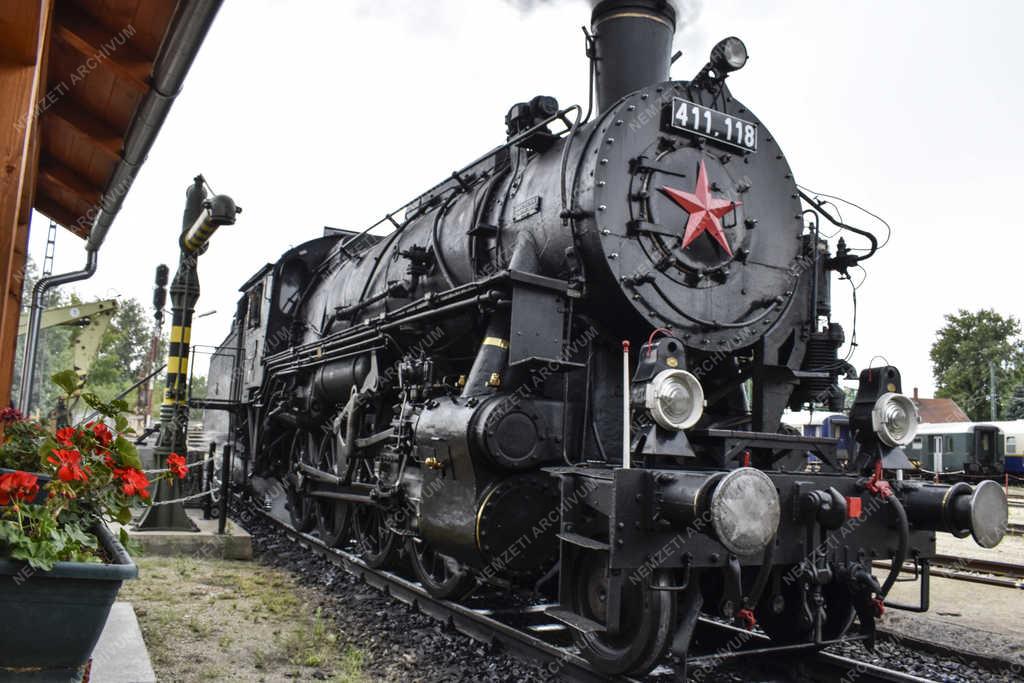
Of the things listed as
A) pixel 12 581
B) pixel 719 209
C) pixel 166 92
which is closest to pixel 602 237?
pixel 719 209

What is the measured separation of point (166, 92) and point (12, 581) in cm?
239

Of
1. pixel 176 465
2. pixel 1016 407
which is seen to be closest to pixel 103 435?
pixel 176 465

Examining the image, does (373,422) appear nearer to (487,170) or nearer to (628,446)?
(487,170)

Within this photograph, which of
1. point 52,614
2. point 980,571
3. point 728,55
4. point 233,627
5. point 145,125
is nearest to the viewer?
point 52,614

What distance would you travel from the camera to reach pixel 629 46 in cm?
535

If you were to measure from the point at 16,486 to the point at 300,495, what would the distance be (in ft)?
22.4

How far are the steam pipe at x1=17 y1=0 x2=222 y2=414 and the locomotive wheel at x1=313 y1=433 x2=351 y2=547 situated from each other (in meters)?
2.85

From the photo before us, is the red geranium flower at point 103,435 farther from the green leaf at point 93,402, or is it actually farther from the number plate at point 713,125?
the number plate at point 713,125

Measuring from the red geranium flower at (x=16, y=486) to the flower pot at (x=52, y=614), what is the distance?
0.73 ft

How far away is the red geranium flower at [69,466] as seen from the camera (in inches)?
105

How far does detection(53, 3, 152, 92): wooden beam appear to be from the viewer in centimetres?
391

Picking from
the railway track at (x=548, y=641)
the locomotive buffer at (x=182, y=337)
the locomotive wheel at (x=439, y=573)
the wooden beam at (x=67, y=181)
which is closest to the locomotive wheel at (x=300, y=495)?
the locomotive buffer at (x=182, y=337)

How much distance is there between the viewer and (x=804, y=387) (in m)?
5.18

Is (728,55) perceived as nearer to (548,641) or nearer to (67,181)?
(548,641)
